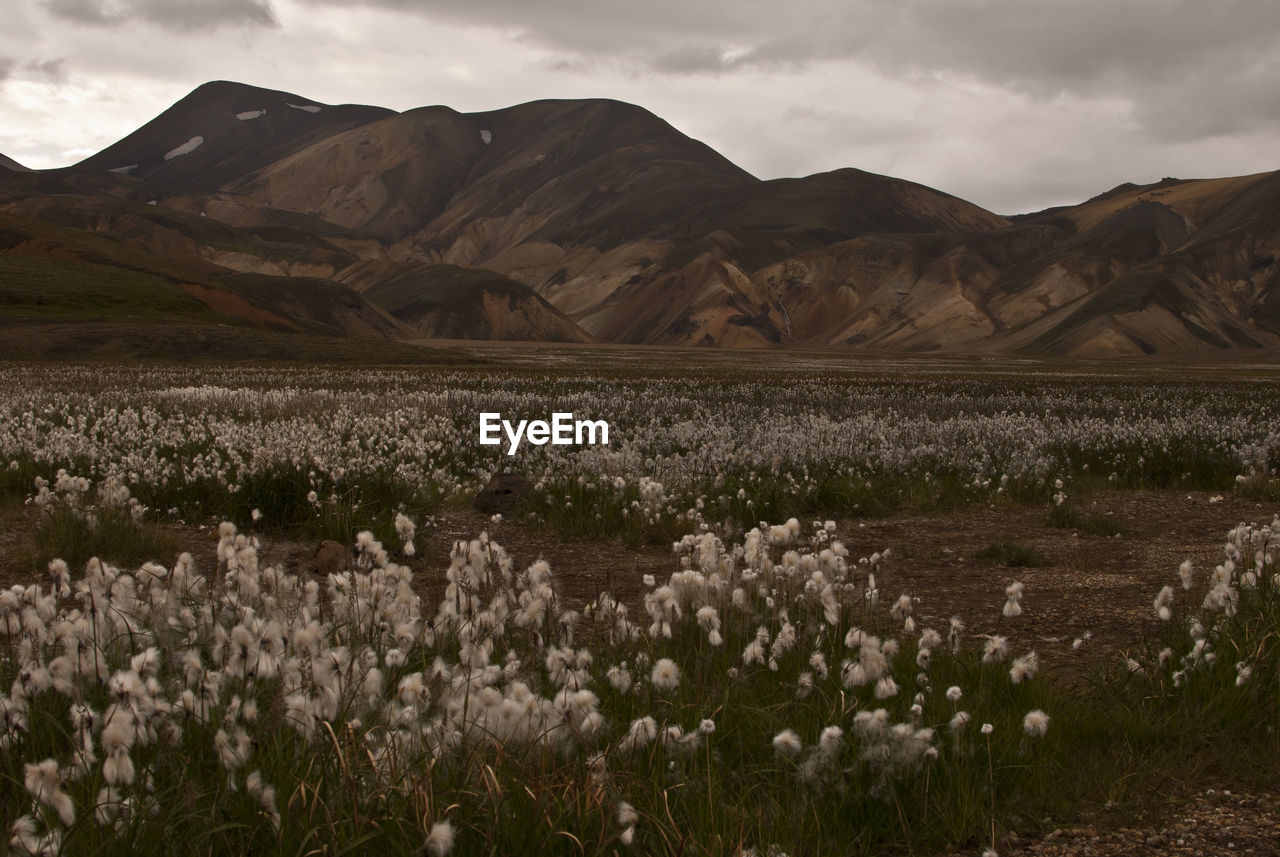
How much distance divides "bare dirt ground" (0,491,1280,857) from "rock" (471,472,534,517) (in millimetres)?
182

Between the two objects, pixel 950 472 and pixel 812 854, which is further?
pixel 950 472

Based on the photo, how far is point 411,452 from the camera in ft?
44.7

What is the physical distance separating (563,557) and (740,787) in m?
5.54

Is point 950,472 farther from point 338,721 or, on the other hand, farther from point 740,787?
point 338,721

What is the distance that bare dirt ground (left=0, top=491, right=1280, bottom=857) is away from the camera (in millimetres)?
3916

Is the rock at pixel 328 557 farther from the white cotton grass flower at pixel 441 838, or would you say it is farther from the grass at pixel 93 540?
the white cotton grass flower at pixel 441 838

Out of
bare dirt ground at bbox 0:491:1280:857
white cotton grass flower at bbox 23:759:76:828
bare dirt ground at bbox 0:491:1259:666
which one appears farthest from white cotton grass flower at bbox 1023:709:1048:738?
white cotton grass flower at bbox 23:759:76:828

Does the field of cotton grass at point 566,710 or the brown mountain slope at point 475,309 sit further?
the brown mountain slope at point 475,309

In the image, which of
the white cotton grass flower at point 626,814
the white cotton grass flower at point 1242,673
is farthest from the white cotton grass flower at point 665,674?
the white cotton grass flower at point 1242,673

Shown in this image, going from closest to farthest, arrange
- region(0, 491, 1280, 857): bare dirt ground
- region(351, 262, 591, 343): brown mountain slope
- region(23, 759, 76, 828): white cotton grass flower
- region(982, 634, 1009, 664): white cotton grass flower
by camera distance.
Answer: region(23, 759, 76, 828): white cotton grass flower → region(0, 491, 1280, 857): bare dirt ground → region(982, 634, 1009, 664): white cotton grass flower → region(351, 262, 591, 343): brown mountain slope

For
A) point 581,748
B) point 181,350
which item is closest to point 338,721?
point 581,748

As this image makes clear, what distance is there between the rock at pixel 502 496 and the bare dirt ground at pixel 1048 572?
0.18 metres

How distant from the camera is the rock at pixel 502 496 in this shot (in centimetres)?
1141

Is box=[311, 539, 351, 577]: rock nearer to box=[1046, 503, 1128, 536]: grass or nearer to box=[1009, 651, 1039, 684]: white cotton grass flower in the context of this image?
box=[1009, 651, 1039, 684]: white cotton grass flower
